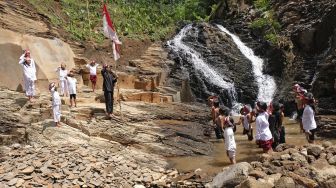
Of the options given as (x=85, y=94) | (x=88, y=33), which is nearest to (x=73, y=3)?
(x=88, y=33)

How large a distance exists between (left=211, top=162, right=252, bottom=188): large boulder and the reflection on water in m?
1.47

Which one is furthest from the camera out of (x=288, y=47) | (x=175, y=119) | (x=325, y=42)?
(x=288, y=47)

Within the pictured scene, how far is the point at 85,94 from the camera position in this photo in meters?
18.8

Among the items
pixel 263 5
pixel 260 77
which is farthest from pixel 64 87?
pixel 263 5

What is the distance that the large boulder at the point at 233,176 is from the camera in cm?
943

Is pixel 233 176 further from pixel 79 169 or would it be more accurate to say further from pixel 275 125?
pixel 79 169

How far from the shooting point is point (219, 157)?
13164 mm

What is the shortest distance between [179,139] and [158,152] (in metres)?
1.50

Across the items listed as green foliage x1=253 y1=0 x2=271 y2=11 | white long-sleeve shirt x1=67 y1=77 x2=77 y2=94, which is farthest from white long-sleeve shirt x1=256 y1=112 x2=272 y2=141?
green foliage x1=253 y1=0 x2=271 y2=11

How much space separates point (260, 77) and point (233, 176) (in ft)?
53.2

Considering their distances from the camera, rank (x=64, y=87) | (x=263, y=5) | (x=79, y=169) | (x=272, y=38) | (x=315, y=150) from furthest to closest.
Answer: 1. (x=263, y=5)
2. (x=272, y=38)
3. (x=64, y=87)
4. (x=79, y=169)
5. (x=315, y=150)

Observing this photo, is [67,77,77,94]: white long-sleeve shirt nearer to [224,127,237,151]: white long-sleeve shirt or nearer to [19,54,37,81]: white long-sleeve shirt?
[19,54,37,81]: white long-sleeve shirt

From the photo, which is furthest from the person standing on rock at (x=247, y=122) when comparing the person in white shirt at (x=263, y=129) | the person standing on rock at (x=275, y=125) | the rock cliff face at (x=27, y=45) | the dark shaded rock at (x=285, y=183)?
the rock cliff face at (x=27, y=45)

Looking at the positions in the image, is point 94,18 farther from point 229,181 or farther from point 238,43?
point 229,181
